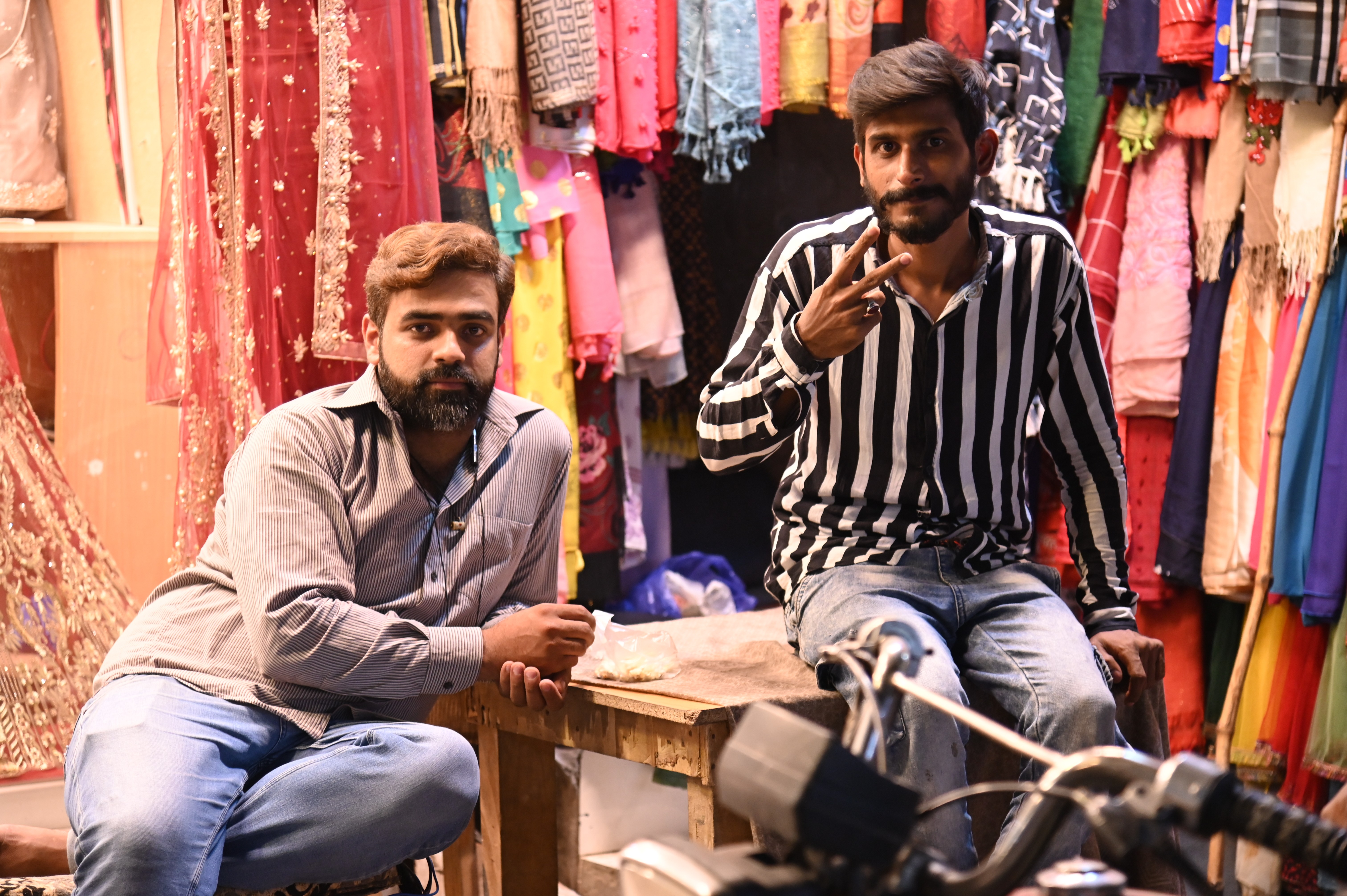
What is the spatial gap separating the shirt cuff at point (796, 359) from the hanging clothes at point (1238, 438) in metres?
1.68

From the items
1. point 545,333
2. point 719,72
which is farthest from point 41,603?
point 719,72

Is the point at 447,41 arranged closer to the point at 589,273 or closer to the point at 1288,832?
the point at 589,273

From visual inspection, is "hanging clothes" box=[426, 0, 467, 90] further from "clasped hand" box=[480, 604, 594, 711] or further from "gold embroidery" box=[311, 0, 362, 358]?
"clasped hand" box=[480, 604, 594, 711]

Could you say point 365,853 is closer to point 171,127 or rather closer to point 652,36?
point 171,127

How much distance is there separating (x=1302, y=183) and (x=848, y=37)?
1120 mm

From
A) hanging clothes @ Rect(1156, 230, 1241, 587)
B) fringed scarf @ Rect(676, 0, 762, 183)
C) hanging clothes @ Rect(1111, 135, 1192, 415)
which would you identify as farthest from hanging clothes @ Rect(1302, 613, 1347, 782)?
fringed scarf @ Rect(676, 0, 762, 183)

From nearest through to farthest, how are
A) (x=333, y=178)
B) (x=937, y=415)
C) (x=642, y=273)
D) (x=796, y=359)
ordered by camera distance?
(x=796, y=359) → (x=937, y=415) → (x=333, y=178) → (x=642, y=273)

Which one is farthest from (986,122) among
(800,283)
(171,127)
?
(171,127)

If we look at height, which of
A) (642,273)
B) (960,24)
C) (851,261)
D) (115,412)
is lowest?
(115,412)

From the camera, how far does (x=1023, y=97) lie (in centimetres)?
309

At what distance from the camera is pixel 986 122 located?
2.15 metres

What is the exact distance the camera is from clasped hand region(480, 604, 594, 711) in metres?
1.94

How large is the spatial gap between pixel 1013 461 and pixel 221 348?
Result: 1.52 metres

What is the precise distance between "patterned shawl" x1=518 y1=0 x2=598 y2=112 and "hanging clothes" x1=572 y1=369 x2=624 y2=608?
28.6 inches
